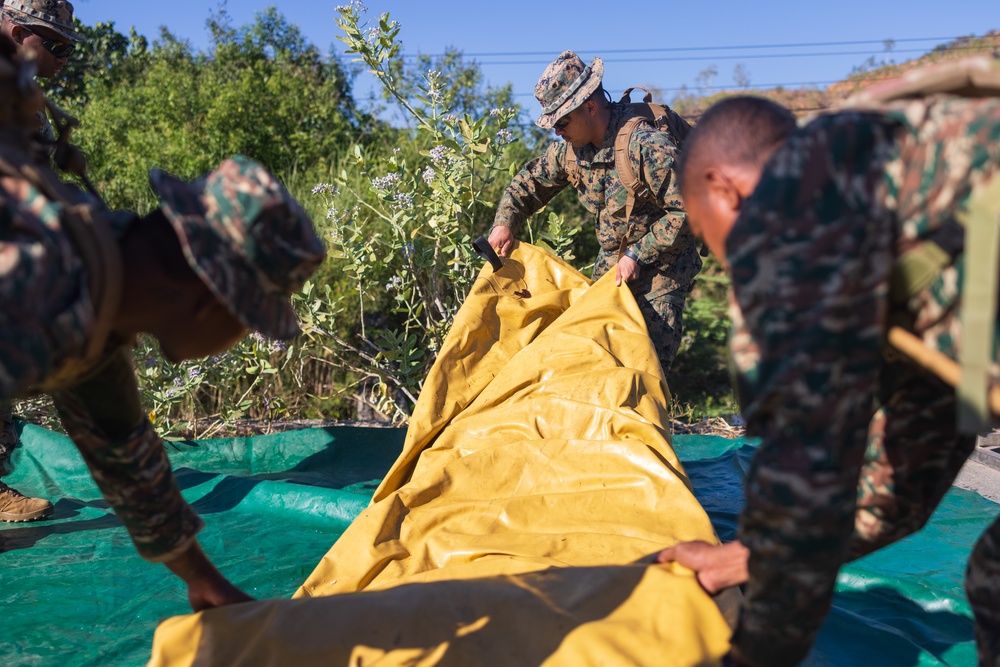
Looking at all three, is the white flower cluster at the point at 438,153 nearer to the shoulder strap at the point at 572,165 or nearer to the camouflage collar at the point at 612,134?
the shoulder strap at the point at 572,165

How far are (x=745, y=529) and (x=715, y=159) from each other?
2.19ft

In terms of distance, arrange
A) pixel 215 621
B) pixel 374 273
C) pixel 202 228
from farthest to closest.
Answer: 1. pixel 374 273
2. pixel 215 621
3. pixel 202 228

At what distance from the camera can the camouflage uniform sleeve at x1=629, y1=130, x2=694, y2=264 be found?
148 inches

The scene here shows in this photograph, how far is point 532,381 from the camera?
11.1ft

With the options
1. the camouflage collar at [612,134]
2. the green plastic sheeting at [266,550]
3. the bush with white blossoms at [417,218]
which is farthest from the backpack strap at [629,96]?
the green plastic sheeting at [266,550]

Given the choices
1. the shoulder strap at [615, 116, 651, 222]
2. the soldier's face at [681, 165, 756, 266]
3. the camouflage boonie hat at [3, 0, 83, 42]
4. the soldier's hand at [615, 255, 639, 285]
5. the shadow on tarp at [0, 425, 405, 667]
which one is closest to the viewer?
the soldier's face at [681, 165, 756, 266]

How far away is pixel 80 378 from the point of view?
5.18ft

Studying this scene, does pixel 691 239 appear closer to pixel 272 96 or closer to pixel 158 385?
pixel 158 385

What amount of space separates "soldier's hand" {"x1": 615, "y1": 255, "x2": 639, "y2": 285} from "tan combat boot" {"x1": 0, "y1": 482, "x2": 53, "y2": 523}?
8.85 ft

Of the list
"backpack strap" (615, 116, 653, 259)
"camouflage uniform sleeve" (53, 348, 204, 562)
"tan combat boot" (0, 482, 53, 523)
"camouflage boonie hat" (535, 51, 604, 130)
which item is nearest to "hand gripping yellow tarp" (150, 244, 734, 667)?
"camouflage uniform sleeve" (53, 348, 204, 562)

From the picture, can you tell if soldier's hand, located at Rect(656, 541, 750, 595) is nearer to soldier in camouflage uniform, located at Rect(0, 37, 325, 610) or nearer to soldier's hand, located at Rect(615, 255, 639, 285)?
soldier in camouflage uniform, located at Rect(0, 37, 325, 610)

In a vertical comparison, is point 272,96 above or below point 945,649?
above

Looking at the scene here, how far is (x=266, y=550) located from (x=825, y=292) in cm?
264

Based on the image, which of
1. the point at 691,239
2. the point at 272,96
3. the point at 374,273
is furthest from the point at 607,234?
the point at 272,96
